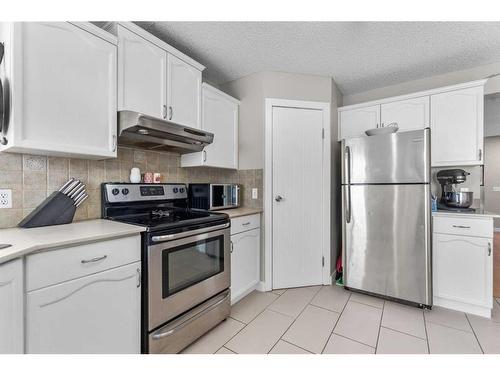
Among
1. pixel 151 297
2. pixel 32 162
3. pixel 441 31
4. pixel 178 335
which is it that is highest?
pixel 441 31

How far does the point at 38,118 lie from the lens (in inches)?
47.6

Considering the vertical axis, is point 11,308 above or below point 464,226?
below

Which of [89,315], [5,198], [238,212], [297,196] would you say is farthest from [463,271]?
[5,198]

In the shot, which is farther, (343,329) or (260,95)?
(260,95)

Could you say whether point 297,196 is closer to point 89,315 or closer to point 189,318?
point 189,318

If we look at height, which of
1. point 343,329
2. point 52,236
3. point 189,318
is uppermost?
point 52,236

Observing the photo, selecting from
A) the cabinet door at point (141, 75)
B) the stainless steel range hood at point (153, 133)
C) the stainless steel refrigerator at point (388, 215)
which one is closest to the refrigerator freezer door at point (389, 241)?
the stainless steel refrigerator at point (388, 215)

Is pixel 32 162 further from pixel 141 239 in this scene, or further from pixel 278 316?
pixel 278 316

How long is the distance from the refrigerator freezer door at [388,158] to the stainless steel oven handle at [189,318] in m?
1.60

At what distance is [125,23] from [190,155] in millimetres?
1084

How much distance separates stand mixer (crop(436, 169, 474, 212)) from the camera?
2170mm

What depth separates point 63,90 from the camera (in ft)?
4.23

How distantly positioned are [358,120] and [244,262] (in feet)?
6.74
